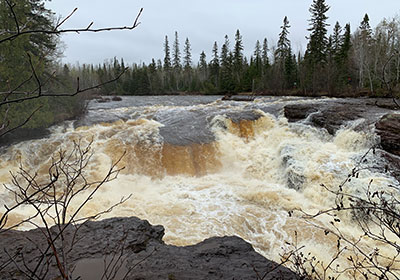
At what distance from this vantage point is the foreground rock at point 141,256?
305cm

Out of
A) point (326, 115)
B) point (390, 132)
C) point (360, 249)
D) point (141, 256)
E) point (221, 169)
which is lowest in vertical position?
point (360, 249)

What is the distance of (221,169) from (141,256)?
6207 mm

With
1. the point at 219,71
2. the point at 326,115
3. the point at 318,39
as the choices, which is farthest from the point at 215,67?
the point at 326,115

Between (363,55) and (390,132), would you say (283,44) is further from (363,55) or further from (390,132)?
(390,132)

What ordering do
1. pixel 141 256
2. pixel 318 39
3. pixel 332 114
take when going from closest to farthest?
pixel 141 256, pixel 332 114, pixel 318 39

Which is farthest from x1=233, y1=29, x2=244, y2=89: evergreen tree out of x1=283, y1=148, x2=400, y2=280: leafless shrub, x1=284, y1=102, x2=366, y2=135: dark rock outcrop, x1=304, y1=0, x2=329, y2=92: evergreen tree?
x1=283, y1=148, x2=400, y2=280: leafless shrub

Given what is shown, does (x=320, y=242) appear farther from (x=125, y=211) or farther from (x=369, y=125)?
(x=369, y=125)

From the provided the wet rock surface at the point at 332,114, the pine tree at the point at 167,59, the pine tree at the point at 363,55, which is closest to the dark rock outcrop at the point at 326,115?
the wet rock surface at the point at 332,114

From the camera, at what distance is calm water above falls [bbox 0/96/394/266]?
5.78 m

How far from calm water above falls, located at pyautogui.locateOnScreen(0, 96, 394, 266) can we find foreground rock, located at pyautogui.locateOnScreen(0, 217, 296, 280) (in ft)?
4.50

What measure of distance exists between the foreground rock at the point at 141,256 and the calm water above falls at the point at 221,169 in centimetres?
137

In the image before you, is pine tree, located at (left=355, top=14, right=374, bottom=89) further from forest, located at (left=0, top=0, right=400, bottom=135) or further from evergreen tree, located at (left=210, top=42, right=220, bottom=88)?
evergreen tree, located at (left=210, top=42, right=220, bottom=88)

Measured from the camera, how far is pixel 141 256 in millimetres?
3414

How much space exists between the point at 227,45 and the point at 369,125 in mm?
41752
